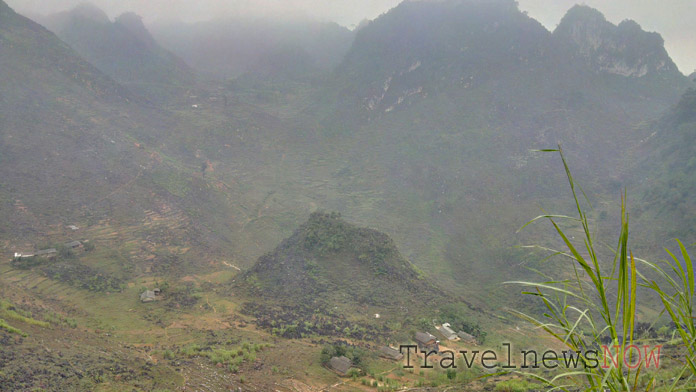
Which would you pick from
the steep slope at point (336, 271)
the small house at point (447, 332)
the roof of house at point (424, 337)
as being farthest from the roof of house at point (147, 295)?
the small house at point (447, 332)

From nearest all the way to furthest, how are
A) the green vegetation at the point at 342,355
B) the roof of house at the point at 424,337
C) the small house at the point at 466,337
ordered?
the green vegetation at the point at 342,355 < the roof of house at the point at 424,337 < the small house at the point at 466,337

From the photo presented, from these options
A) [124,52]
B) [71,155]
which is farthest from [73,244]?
[124,52]

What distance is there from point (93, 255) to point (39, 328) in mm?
11656

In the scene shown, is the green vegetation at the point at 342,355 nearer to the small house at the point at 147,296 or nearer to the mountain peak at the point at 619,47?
the small house at the point at 147,296

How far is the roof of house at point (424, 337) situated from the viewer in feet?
52.8

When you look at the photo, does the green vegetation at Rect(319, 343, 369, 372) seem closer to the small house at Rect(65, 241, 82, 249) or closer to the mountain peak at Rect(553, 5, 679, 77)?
the small house at Rect(65, 241, 82, 249)

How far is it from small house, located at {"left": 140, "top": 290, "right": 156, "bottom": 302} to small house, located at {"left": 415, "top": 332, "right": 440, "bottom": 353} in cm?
1432

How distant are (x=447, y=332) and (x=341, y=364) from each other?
664 cm

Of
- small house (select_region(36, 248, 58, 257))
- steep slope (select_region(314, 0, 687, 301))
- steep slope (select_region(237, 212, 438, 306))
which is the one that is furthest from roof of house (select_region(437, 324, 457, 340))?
small house (select_region(36, 248, 58, 257))

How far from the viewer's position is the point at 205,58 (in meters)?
96.2

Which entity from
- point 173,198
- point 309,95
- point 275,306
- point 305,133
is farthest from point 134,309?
point 309,95

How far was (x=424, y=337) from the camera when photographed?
16234mm

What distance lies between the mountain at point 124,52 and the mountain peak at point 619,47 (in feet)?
227

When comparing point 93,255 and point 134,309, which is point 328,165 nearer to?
point 93,255
